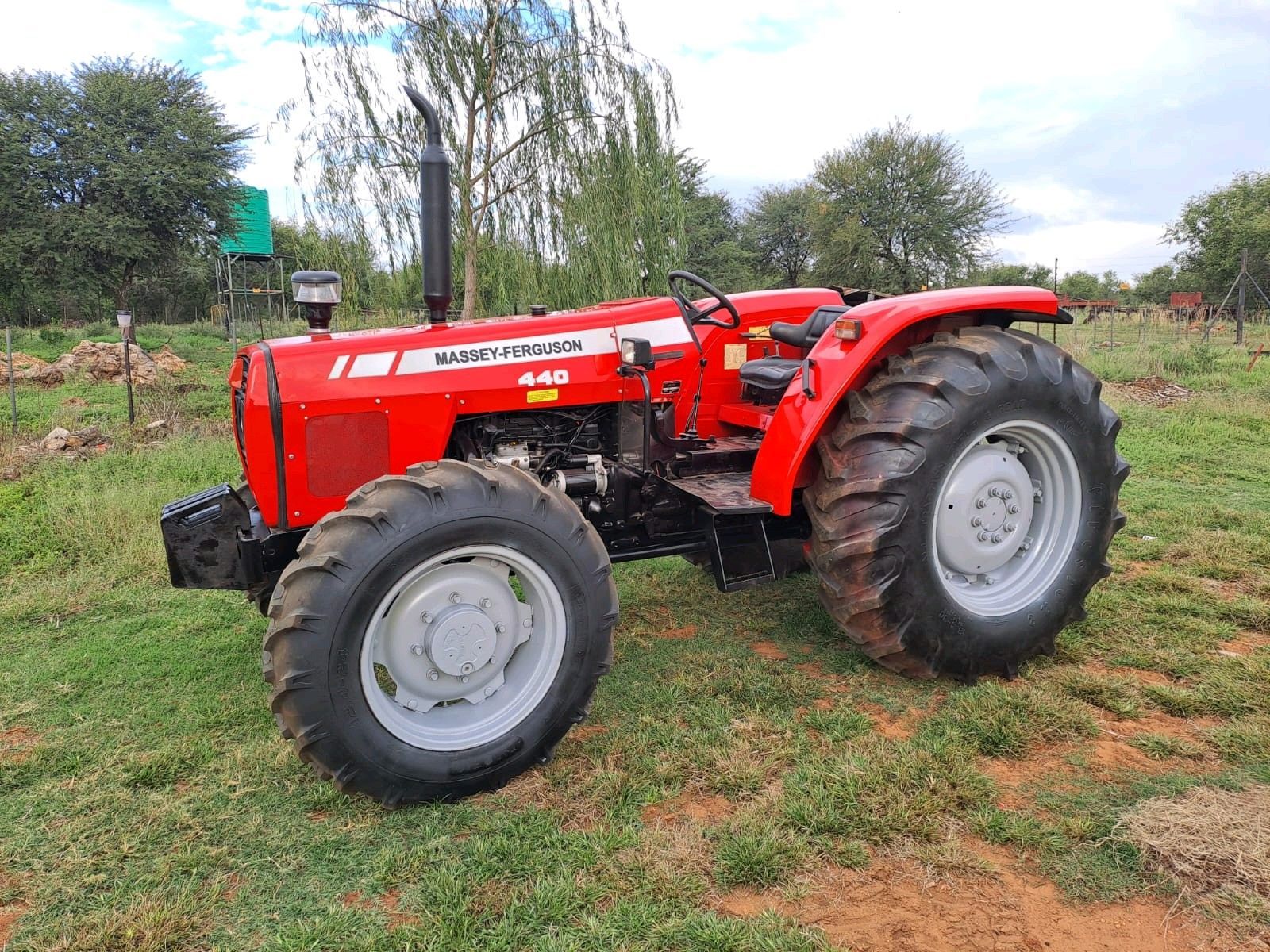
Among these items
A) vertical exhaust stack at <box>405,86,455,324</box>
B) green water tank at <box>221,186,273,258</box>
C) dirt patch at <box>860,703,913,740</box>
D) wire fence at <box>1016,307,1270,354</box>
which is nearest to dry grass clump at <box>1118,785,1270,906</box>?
dirt patch at <box>860,703,913,740</box>

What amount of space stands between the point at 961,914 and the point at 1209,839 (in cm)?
75

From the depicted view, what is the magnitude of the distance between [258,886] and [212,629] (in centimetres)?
209

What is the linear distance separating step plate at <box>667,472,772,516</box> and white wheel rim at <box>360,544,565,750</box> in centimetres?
84

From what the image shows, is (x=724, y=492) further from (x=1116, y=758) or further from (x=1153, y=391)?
(x=1153, y=391)

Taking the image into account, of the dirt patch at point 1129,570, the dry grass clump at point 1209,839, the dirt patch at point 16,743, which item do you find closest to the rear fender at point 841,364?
the dry grass clump at point 1209,839

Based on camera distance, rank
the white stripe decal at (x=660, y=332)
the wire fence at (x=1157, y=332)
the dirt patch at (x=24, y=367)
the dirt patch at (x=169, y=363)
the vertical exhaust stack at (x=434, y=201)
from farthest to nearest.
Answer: the wire fence at (x=1157, y=332), the dirt patch at (x=169, y=363), the dirt patch at (x=24, y=367), the white stripe decal at (x=660, y=332), the vertical exhaust stack at (x=434, y=201)

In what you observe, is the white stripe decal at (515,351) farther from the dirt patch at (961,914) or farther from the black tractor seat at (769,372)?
the dirt patch at (961,914)

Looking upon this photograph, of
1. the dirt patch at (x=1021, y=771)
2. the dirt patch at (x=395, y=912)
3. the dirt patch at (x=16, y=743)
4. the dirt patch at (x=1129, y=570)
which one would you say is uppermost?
the dirt patch at (x=1129, y=570)

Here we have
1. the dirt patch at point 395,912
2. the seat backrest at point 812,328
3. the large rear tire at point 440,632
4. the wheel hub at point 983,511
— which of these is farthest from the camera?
the seat backrest at point 812,328

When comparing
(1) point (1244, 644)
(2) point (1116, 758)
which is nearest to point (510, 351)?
(2) point (1116, 758)

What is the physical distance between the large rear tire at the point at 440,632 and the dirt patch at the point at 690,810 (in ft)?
1.26

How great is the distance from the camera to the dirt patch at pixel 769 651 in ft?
11.9

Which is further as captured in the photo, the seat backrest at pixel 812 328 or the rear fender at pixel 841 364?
the seat backrest at pixel 812 328

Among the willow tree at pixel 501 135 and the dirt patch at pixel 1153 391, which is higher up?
the willow tree at pixel 501 135
